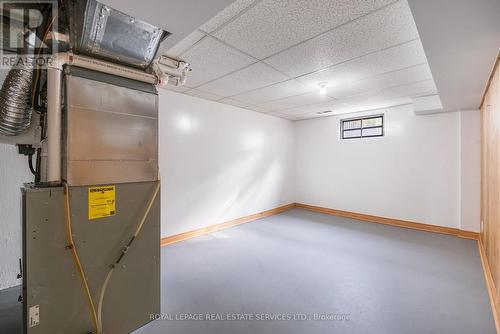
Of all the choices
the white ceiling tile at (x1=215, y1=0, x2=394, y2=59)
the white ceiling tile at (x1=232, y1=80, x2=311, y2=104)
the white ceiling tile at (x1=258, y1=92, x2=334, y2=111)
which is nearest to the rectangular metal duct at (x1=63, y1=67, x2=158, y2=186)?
the white ceiling tile at (x1=215, y1=0, x2=394, y2=59)

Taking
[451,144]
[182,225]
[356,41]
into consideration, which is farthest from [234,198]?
[451,144]

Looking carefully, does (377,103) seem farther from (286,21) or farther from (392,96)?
(286,21)

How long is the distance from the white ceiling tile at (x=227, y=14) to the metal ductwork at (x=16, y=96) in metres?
1.22

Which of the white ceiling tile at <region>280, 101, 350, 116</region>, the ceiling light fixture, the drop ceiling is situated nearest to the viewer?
the drop ceiling

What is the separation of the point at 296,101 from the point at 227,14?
256cm

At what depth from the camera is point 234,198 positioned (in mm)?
4473

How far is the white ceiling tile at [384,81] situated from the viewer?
262 cm

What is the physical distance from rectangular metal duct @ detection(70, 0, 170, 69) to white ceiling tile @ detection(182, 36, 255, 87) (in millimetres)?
568

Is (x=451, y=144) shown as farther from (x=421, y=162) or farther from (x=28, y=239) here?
(x=28, y=239)

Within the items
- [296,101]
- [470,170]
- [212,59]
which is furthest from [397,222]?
[212,59]

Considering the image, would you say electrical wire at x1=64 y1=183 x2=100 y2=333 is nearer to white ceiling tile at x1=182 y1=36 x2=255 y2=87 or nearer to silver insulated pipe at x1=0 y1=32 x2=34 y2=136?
silver insulated pipe at x1=0 y1=32 x2=34 y2=136

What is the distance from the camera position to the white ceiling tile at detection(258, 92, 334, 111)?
12.0 ft

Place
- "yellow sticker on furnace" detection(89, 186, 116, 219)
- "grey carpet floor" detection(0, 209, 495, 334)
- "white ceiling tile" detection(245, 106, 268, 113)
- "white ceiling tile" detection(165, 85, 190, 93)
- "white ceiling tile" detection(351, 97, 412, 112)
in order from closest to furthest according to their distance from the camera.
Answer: "yellow sticker on furnace" detection(89, 186, 116, 219) < "grey carpet floor" detection(0, 209, 495, 334) < "white ceiling tile" detection(165, 85, 190, 93) < "white ceiling tile" detection(351, 97, 412, 112) < "white ceiling tile" detection(245, 106, 268, 113)

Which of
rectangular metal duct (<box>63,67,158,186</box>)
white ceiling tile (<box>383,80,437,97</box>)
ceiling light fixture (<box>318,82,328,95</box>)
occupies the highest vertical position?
white ceiling tile (<box>383,80,437,97</box>)
